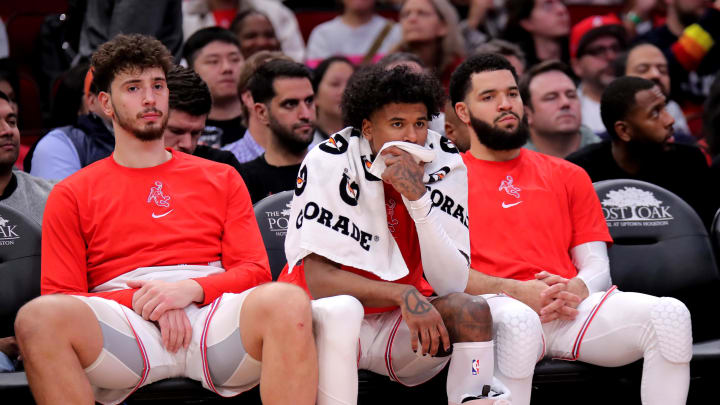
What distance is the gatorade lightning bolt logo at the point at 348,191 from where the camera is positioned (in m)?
3.31

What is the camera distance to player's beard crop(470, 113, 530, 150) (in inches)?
159

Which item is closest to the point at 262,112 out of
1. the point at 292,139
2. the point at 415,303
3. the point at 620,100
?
the point at 292,139

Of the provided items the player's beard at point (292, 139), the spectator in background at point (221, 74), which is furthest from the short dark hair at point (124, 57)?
the spectator in background at point (221, 74)

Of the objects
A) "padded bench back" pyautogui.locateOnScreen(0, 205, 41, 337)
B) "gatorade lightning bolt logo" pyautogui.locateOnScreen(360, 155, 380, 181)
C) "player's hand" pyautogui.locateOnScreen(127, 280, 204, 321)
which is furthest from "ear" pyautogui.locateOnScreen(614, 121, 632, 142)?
"padded bench back" pyautogui.locateOnScreen(0, 205, 41, 337)

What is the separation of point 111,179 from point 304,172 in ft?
2.25

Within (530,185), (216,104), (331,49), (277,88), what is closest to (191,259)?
Result: (530,185)

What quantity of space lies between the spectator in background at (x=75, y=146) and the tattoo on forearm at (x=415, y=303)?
6.69ft

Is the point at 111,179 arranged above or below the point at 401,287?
above

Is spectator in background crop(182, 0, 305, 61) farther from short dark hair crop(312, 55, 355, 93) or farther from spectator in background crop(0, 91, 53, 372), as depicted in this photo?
spectator in background crop(0, 91, 53, 372)

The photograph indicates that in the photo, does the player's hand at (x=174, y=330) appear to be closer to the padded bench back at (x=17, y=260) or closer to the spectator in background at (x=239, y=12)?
the padded bench back at (x=17, y=260)

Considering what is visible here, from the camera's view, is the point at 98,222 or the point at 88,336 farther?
the point at 98,222

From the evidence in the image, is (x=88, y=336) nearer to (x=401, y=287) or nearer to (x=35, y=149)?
(x=401, y=287)

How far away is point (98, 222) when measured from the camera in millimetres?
3361

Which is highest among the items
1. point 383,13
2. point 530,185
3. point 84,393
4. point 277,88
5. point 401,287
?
point 383,13
